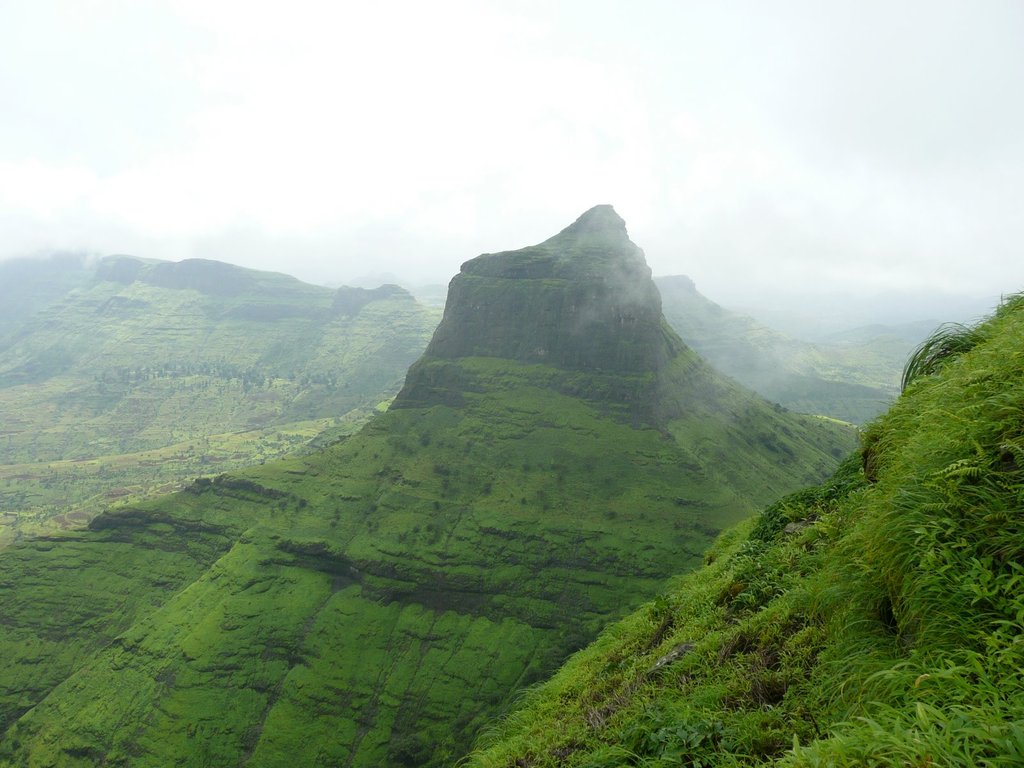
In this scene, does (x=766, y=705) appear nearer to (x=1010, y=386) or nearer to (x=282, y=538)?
(x=1010, y=386)

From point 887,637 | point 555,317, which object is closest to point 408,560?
point 555,317

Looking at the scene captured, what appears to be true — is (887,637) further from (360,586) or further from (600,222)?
(600,222)

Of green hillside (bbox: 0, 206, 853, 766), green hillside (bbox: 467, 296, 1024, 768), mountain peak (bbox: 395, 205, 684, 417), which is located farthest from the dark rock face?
green hillside (bbox: 467, 296, 1024, 768)

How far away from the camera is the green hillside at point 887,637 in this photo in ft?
11.3

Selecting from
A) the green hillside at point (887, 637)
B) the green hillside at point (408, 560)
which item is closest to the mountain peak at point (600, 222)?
the green hillside at point (408, 560)

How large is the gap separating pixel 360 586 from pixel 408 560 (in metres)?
9.47

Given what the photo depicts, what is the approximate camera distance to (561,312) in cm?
14588

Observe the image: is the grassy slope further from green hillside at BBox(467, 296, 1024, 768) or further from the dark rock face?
green hillside at BBox(467, 296, 1024, 768)

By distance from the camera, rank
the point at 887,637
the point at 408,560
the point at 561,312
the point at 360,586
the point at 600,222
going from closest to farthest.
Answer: the point at 887,637 → the point at 360,586 → the point at 408,560 → the point at 561,312 → the point at 600,222

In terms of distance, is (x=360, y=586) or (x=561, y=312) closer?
(x=360, y=586)

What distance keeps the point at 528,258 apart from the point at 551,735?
518 ft

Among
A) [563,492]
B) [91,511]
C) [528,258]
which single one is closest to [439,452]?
[563,492]

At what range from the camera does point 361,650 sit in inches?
3228

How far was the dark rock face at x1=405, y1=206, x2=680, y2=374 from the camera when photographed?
138750 mm
